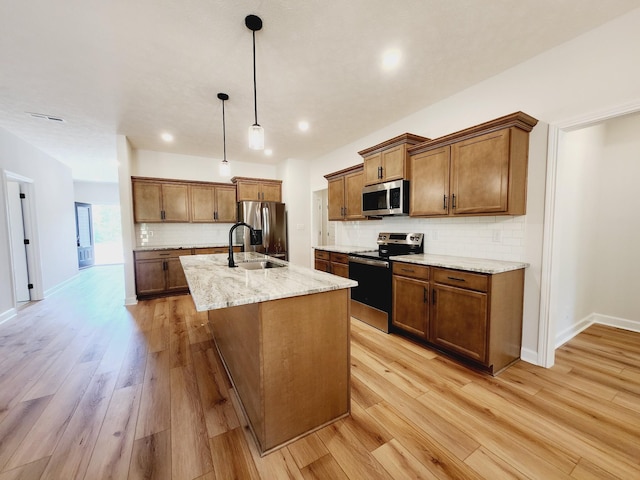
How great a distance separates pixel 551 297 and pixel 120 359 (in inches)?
161

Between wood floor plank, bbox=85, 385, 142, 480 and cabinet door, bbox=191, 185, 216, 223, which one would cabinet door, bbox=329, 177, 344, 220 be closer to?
cabinet door, bbox=191, 185, 216, 223

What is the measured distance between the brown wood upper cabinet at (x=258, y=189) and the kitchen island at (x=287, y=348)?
12.6 ft

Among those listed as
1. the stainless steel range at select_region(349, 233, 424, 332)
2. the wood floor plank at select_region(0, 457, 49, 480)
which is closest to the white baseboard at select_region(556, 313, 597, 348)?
the stainless steel range at select_region(349, 233, 424, 332)

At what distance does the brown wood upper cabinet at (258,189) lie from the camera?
17.6 feet

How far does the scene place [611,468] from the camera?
1.32 meters

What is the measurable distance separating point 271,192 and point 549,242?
15.5ft

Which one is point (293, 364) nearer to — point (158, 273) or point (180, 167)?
point (158, 273)

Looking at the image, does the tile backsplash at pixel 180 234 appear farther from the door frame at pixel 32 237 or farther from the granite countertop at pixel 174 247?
the door frame at pixel 32 237

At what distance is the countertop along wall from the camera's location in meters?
1.87

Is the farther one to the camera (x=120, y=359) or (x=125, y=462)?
(x=120, y=359)

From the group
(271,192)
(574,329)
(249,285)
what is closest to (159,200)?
(271,192)

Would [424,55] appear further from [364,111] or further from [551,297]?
[551,297]

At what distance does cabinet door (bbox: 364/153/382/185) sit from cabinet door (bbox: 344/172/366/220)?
0.27m

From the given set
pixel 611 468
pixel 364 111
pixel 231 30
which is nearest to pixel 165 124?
pixel 231 30
